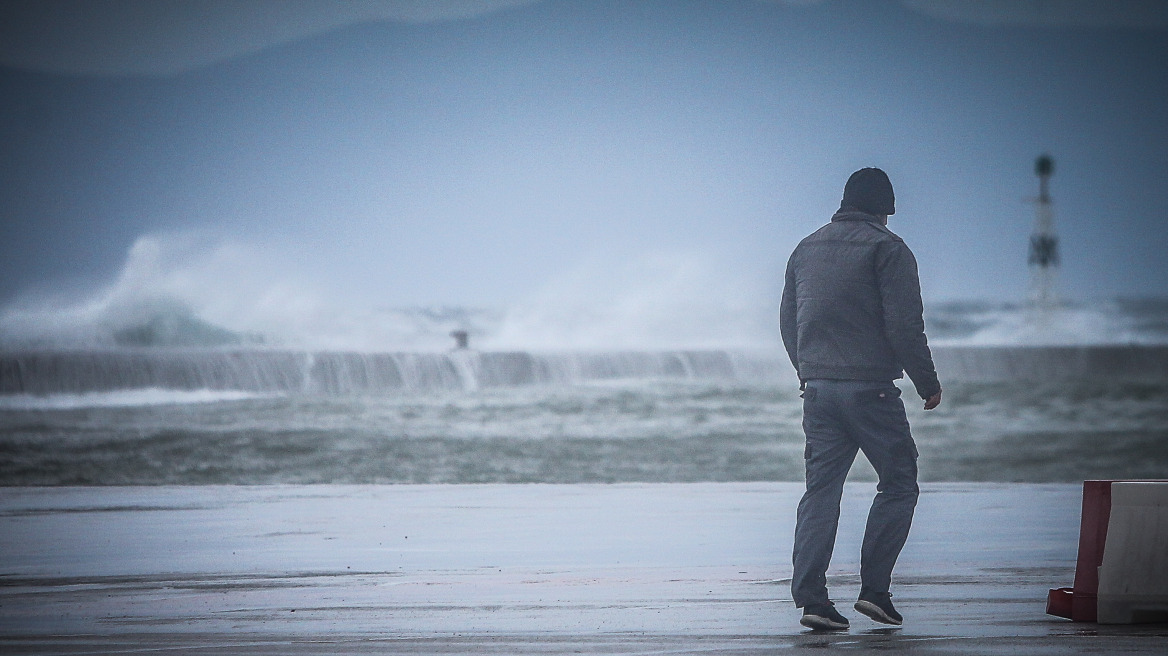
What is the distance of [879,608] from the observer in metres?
5.59

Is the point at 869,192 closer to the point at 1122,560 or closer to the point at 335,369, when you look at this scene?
the point at 1122,560

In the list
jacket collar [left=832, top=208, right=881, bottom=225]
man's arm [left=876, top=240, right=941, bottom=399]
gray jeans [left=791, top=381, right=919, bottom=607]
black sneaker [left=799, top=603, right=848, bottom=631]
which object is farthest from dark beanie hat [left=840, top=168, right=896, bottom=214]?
black sneaker [left=799, top=603, right=848, bottom=631]

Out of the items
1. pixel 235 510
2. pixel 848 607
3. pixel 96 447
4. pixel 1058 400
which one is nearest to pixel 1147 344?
pixel 1058 400

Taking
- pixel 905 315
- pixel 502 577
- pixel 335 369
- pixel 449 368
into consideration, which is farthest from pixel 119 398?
pixel 905 315

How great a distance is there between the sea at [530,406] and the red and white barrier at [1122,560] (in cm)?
2251

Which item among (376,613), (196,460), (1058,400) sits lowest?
(376,613)

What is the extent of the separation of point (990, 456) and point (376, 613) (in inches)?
1188

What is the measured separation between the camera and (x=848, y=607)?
6.24 m

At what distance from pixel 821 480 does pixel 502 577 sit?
2.31 meters

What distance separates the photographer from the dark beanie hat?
5812 mm

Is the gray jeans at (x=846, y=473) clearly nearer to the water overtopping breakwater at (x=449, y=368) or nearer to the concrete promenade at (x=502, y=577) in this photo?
the concrete promenade at (x=502, y=577)

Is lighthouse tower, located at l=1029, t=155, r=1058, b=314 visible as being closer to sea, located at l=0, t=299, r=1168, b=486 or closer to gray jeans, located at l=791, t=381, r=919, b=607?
sea, located at l=0, t=299, r=1168, b=486

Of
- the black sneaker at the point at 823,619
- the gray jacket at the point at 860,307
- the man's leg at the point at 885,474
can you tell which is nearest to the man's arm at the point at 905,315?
the gray jacket at the point at 860,307

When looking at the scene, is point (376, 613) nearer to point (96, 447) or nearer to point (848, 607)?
point (848, 607)
